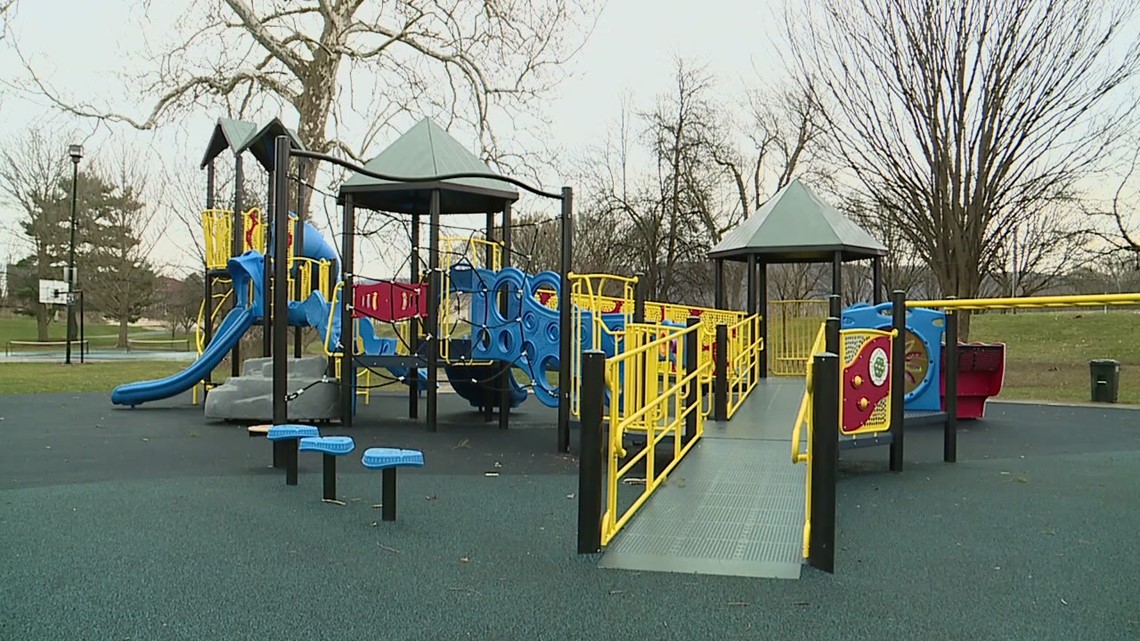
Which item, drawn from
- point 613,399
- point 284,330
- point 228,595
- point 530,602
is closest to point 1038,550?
point 613,399

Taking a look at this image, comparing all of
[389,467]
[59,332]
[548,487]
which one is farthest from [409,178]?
[59,332]

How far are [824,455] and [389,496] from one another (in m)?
2.69

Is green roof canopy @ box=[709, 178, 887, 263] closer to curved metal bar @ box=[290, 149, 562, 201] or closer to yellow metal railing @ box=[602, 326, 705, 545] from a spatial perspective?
curved metal bar @ box=[290, 149, 562, 201]

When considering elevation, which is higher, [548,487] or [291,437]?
[291,437]

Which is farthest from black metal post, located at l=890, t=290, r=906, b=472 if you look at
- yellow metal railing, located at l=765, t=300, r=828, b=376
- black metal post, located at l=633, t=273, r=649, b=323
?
yellow metal railing, located at l=765, t=300, r=828, b=376

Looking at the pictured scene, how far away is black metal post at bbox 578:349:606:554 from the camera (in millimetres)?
4539

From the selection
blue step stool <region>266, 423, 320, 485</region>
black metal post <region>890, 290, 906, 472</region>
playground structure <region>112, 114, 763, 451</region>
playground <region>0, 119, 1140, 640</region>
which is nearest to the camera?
playground <region>0, 119, 1140, 640</region>

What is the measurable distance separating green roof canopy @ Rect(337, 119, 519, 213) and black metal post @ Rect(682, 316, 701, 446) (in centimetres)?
502

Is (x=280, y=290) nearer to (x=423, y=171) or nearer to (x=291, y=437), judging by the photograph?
(x=291, y=437)

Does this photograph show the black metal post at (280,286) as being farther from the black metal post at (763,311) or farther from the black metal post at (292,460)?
the black metal post at (763,311)

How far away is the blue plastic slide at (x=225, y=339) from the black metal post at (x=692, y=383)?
7763 mm

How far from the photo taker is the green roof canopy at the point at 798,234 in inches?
555

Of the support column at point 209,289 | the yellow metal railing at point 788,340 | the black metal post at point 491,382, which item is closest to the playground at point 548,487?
the black metal post at point 491,382

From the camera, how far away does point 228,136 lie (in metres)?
14.5
